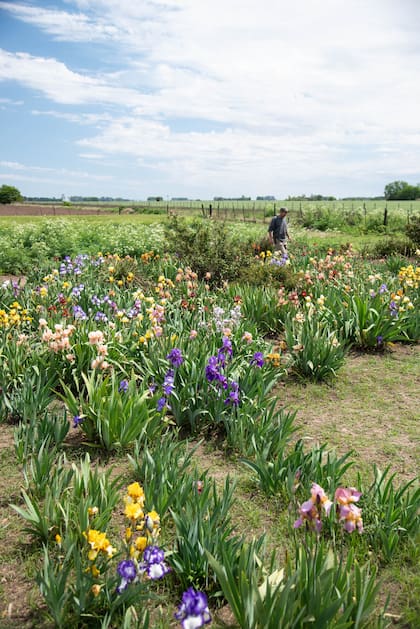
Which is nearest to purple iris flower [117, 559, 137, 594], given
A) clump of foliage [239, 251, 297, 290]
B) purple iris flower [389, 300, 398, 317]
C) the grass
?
the grass

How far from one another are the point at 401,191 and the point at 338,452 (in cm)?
8274

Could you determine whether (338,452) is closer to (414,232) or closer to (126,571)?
(126,571)

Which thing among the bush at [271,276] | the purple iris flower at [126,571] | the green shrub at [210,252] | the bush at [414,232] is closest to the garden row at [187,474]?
the purple iris flower at [126,571]

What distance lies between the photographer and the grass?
2.31 metres

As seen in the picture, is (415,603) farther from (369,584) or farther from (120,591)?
(120,591)

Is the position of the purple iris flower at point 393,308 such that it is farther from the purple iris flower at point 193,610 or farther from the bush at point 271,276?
the purple iris flower at point 193,610

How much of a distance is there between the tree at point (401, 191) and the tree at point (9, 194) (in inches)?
2332

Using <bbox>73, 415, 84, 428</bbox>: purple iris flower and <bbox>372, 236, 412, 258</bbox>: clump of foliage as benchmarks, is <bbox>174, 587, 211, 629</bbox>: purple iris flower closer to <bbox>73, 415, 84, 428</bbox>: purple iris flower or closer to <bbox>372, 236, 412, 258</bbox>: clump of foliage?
<bbox>73, 415, 84, 428</bbox>: purple iris flower

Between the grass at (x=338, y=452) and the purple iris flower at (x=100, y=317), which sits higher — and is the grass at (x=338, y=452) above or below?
below

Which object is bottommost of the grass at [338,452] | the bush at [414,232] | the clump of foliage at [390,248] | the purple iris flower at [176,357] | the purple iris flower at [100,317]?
the grass at [338,452]

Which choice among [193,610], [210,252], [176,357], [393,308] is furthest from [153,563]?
[210,252]

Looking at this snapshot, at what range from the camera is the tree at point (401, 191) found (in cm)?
7550

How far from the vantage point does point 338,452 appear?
3.64m

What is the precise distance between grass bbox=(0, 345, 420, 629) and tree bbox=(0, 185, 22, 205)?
7663cm
